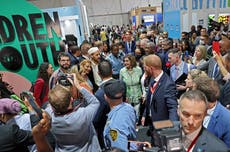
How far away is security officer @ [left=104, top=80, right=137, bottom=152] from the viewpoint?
1.66 metres

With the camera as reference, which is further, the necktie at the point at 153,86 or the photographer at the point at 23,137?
the necktie at the point at 153,86

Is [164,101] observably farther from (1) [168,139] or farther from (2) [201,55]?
(2) [201,55]

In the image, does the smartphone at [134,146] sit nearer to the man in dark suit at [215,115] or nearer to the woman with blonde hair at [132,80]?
the man in dark suit at [215,115]

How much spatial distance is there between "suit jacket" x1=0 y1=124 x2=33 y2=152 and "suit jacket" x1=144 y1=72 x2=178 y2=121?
55.7 inches

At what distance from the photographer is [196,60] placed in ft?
13.0

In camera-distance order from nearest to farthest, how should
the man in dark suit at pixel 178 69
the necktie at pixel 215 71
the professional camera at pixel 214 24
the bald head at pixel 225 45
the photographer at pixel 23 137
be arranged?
the photographer at pixel 23 137 → the necktie at pixel 215 71 → the man in dark suit at pixel 178 69 → the bald head at pixel 225 45 → the professional camera at pixel 214 24

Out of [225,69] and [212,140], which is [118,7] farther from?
[212,140]

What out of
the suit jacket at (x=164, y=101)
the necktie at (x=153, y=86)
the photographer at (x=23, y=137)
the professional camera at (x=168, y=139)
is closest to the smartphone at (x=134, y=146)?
the professional camera at (x=168, y=139)

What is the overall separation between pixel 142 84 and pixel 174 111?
1165 mm

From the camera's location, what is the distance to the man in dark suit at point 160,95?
252 cm

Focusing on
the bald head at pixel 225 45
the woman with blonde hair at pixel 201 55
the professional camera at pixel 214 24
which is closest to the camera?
the bald head at pixel 225 45

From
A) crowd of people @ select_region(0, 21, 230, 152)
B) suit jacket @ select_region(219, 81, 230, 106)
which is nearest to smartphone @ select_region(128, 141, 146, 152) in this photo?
crowd of people @ select_region(0, 21, 230, 152)

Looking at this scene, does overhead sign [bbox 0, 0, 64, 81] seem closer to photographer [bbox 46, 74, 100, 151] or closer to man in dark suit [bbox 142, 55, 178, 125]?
man in dark suit [bbox 142, 55, 178, 125]

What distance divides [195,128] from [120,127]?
53cm
